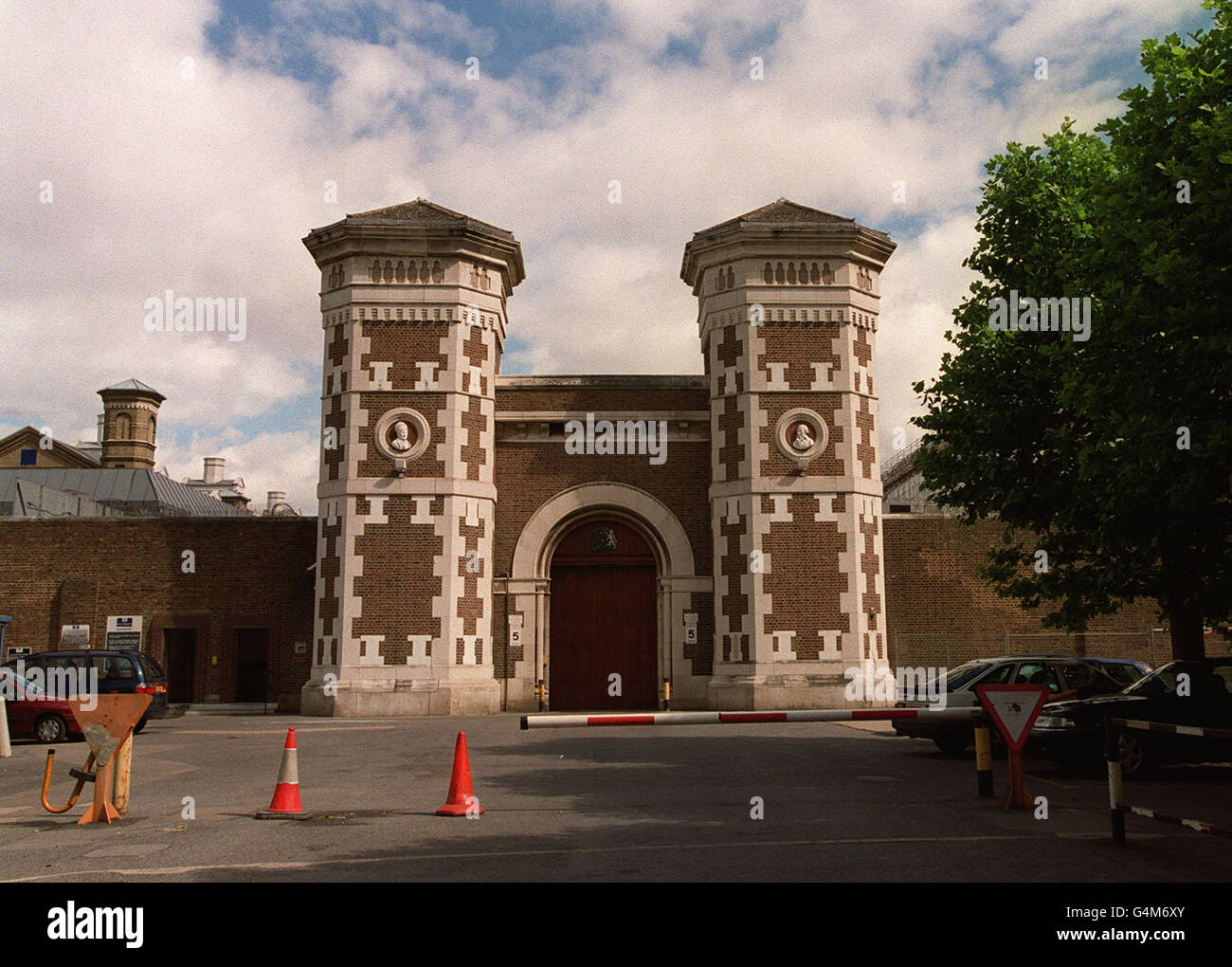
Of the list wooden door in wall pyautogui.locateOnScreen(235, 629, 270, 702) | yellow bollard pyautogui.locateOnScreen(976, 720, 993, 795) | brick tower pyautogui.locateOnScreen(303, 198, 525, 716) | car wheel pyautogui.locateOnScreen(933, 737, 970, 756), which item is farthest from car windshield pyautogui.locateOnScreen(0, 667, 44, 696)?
Result: yellow bollard pyautogui.locateOnScreen(976, 720, 993, 795)

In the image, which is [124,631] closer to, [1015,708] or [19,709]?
[19,709]

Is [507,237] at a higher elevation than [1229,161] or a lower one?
higher

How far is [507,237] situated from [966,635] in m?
15.3

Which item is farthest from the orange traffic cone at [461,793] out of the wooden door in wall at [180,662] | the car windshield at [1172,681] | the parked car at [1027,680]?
the wooden door in wall at [180,662]

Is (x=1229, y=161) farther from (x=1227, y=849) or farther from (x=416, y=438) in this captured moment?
(x=416, y=438)

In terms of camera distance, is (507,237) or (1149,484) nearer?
(1149,484)

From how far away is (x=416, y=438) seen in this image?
83.6ft

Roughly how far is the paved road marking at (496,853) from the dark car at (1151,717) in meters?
4.42

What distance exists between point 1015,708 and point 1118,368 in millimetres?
4571

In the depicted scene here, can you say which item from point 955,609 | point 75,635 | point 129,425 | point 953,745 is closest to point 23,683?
point 75,635

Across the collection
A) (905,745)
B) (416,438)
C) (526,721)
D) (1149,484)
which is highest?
(416,438)
